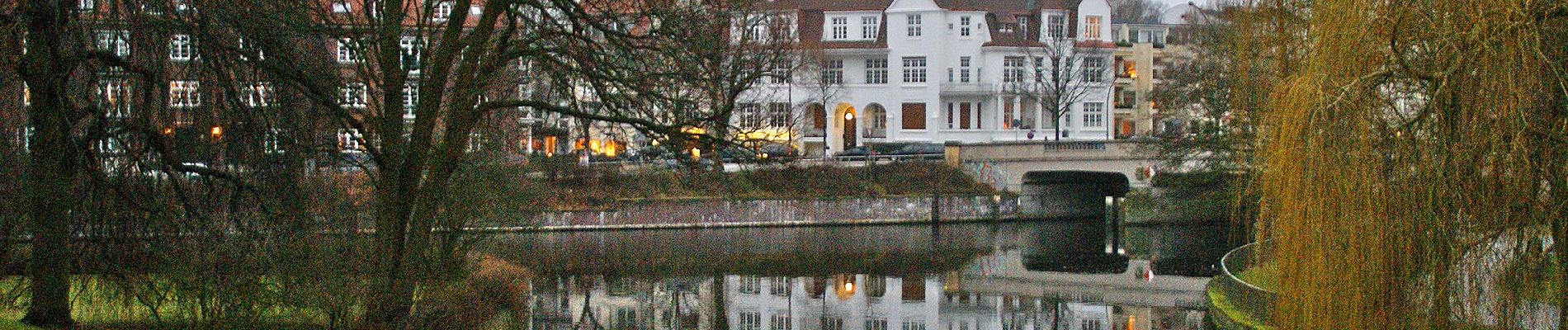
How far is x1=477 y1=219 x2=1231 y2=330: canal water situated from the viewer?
2494cm

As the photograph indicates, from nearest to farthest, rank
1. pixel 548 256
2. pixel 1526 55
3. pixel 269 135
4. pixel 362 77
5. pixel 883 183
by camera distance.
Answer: pixel 1526 55 < pixel 269 135 < pixel 362 77 < pixel 548 256 < pixel 883 183

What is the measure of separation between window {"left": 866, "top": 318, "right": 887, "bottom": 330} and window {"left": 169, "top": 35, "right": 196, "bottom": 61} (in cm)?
1298

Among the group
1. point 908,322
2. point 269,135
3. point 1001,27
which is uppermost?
point 1001,27

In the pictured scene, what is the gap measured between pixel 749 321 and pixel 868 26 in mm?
33385

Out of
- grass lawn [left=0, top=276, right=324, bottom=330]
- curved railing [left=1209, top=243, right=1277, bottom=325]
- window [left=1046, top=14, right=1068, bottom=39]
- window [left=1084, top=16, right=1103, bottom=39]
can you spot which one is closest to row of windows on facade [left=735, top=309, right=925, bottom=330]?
curved railing [left=1209, top=243, right=1277, bottom=325]

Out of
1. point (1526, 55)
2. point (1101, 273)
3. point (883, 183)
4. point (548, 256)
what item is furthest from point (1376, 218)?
point (883, 183)

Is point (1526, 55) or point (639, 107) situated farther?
point (639, 107)

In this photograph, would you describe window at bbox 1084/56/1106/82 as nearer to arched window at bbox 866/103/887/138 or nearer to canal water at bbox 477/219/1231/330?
arched window at bbox 866/103/887/138

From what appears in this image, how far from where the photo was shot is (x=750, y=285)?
30.4 metres

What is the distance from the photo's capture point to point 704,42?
56.9ft

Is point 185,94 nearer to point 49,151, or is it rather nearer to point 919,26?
point 49,151

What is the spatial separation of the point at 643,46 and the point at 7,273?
623 centimetres

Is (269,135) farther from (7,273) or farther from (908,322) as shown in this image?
(908,322)

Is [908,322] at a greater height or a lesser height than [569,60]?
lesser
